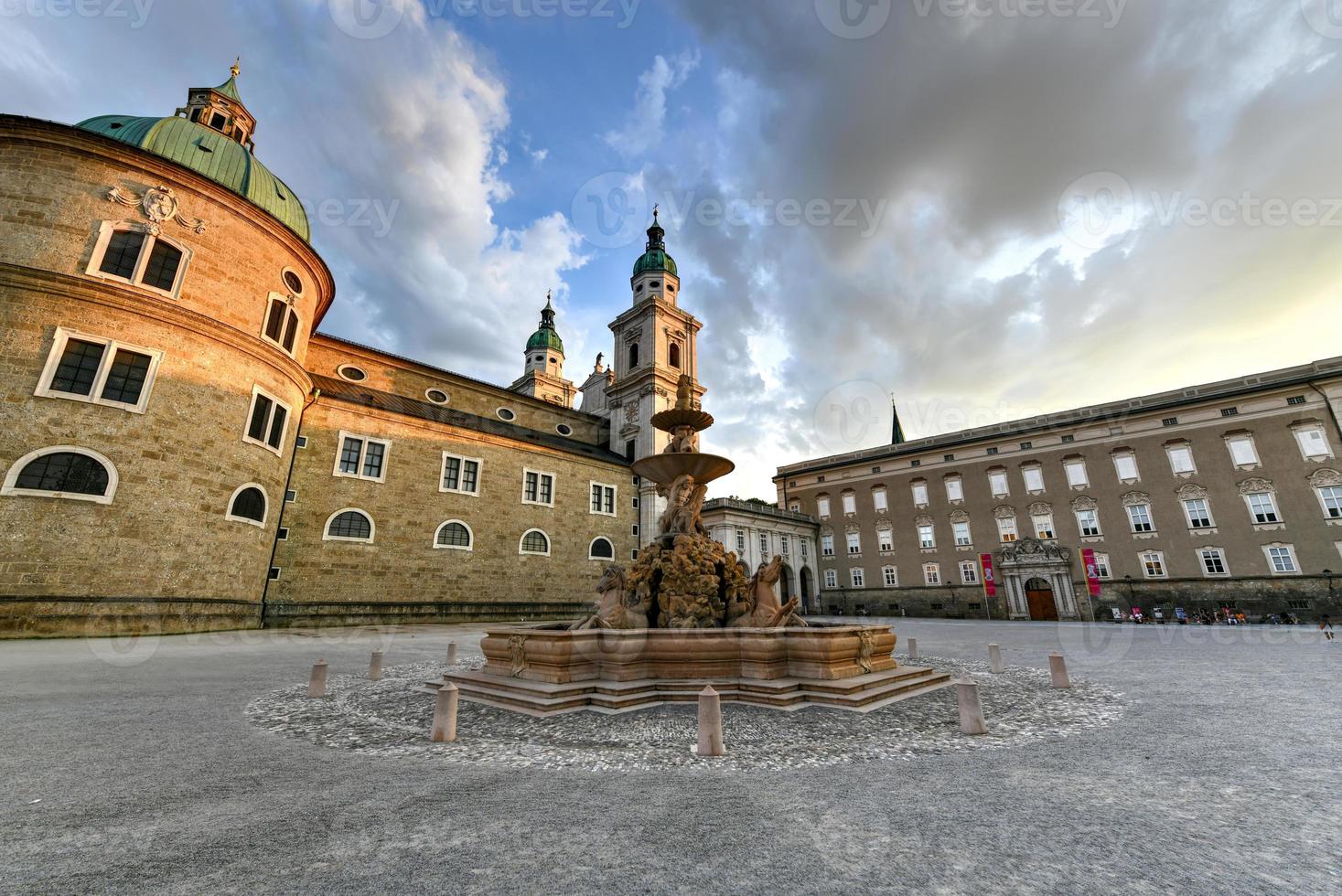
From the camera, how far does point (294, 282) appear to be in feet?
78.7

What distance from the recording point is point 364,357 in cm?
3170

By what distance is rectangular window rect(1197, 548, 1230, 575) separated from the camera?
31.6 metres

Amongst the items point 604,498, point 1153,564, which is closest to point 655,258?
A: point 604,498

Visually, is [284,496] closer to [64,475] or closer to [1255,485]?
[64,475]

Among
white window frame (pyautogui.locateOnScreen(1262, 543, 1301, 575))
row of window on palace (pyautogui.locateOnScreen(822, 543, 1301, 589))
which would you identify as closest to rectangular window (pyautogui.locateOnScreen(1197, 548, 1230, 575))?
row of window on palace (pyautogui.locateOnScreen(822, 543, 1301, 589))

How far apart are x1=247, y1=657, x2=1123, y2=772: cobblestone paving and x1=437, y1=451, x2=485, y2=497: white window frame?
1997cm

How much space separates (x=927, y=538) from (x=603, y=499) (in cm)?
2596

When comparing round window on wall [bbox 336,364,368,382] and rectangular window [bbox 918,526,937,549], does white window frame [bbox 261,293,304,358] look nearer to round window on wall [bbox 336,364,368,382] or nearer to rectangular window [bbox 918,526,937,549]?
round window on wall [bbox 336,364,368,382]

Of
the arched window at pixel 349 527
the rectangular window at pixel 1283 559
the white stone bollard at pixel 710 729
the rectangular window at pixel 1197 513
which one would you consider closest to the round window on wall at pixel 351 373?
Answer: the arched window at pixel 349 527

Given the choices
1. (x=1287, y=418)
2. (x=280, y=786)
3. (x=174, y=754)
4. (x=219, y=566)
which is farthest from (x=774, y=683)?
(x=1287, y=418)

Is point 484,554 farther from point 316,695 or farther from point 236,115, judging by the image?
point 236,115

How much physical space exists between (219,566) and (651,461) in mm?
16616

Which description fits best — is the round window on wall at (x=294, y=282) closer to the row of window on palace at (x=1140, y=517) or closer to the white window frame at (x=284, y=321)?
the white window frame at (x=284, y=321)

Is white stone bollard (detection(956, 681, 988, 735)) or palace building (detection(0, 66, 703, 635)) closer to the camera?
white stone bollard (detection(956, 681, 988, 735))
